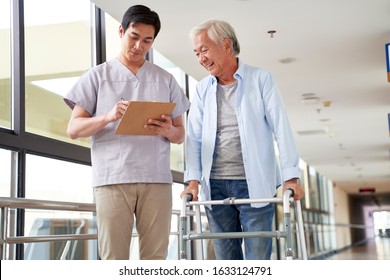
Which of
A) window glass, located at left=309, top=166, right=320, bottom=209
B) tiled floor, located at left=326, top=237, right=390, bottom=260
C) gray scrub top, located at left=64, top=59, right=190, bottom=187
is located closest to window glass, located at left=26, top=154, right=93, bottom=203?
gray scrub top, located at left=64, top=59, right=190, bottom=187

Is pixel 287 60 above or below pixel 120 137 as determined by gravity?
above

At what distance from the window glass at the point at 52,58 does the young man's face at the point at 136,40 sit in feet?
5.78

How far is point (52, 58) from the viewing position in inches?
165

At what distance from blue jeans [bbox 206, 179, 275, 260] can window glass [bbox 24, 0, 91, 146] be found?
1907mm

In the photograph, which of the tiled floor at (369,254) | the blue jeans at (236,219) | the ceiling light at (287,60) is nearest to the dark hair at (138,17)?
the blue jeans at (236,219)

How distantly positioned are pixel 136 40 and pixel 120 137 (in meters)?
0.39

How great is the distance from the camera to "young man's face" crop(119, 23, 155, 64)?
215cm

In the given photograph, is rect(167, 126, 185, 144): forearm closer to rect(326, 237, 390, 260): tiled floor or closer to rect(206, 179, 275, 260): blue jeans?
rect(206, 179, 275, 260): blue jeans

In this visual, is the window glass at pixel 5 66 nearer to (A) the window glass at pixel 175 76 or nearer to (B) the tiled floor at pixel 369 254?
(A) the window glass at pixel 175 76

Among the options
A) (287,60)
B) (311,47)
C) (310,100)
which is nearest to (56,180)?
(311,47)

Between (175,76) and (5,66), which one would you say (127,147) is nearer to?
(5,66)

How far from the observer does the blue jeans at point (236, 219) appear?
219cm

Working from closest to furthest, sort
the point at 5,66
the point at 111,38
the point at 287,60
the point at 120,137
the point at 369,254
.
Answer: the point at 120,137
the point at 5,66
the point at 111,38
the point at 287,60
the point at 369,254

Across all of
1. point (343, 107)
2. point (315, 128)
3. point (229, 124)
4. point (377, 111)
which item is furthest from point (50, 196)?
point (315, 128)
